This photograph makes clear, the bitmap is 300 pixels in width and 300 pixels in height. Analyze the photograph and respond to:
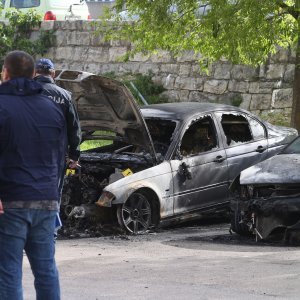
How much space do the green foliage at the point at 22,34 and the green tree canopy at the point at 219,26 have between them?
709 centimetres

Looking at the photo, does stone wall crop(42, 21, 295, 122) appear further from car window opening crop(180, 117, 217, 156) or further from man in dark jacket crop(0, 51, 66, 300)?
man in dark jacket crop(0, 51, 66, 300)

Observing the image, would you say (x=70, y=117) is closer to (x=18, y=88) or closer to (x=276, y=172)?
(x=18, y=88)

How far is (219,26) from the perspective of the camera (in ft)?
43.4

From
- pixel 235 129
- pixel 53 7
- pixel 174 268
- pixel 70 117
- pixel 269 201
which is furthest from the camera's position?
pixel 53 7

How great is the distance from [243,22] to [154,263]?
18.0ft

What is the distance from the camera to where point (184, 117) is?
11.2 meters

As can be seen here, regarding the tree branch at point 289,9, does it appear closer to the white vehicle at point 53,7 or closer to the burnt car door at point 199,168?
the burnt car door at point 199,168

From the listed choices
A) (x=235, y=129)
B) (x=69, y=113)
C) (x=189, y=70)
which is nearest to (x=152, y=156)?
(x=235, y=129)

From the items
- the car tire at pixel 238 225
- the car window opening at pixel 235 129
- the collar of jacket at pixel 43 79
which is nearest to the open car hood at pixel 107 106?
the car tire at pixel 238 225

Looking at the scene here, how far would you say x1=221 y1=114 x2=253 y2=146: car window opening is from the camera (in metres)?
11.8

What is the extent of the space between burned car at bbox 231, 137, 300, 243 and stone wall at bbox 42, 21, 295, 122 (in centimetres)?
815

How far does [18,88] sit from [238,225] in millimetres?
5342

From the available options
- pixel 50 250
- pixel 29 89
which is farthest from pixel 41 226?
pixel 29 89

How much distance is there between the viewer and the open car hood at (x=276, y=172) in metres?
9.58
